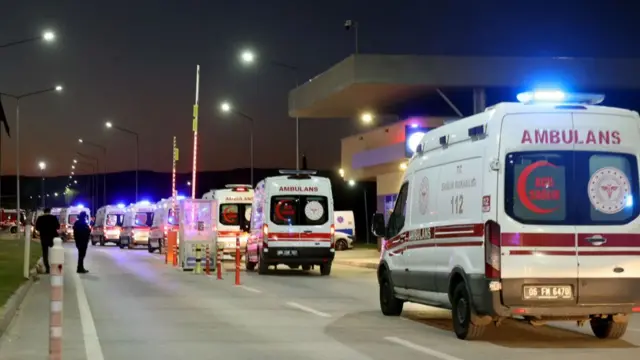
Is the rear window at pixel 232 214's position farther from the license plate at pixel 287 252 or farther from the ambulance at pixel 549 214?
the ambulance at pixel 549 214

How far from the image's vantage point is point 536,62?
1476 inches

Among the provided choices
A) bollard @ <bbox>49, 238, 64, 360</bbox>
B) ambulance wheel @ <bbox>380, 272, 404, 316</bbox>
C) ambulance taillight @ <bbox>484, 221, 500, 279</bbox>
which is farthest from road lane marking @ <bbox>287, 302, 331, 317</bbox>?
bollard @ <bbox>49, 238, 64, 360</bbox>

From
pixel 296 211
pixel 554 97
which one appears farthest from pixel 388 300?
pixel 296 211

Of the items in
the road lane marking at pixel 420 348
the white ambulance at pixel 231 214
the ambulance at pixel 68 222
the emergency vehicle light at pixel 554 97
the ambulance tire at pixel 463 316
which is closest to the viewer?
the road lane marking at pixel 420 348

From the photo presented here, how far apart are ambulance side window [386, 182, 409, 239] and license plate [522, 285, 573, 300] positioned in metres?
3.33

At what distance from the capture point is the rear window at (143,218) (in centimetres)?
4781

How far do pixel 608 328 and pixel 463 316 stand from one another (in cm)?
195

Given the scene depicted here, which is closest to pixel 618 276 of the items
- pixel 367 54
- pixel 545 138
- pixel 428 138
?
pixel 545 138

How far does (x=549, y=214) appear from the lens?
411 inches

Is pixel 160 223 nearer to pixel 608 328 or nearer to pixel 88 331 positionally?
pixel 88 331

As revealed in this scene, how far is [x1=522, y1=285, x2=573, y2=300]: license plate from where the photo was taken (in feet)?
33.6

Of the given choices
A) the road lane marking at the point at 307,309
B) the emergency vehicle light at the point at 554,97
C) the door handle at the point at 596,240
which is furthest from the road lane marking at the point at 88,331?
the emergency vehicle light at the point at 554,97

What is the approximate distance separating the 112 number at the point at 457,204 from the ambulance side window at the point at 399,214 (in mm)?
1983

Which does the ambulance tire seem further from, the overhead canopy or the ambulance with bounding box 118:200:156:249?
the ambulance with bounding box 118:200:156:249
